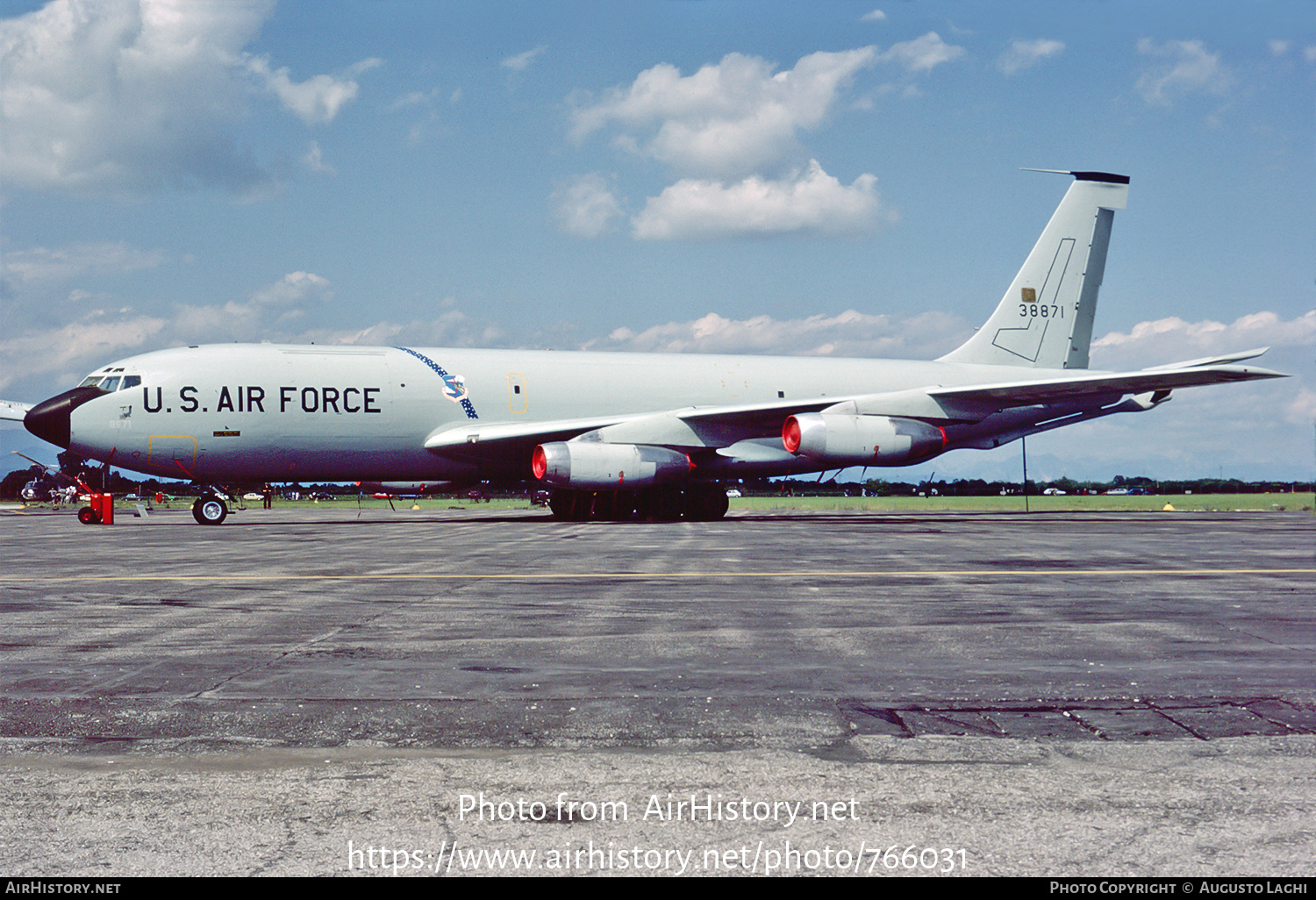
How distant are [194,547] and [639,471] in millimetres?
11315

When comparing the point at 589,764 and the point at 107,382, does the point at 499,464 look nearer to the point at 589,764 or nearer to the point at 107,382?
the point at 107,382

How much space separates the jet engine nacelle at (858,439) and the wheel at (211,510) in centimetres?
1548

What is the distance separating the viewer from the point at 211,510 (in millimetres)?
27438

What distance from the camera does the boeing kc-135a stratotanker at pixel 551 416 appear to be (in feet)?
81.8

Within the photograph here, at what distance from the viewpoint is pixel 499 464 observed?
28.0 meters

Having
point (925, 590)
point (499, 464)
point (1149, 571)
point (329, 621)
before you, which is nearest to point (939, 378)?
point (499, 464)

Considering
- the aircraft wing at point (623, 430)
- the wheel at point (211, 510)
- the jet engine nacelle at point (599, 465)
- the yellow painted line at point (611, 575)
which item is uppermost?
the aircraft wing at point (623, 430)

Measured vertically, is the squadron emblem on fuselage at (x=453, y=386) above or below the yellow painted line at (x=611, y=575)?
above

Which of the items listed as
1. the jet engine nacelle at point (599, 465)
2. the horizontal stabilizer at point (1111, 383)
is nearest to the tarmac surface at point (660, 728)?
the jet engine nacelle at point (599, 465)

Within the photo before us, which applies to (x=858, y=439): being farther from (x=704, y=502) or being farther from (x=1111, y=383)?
(x=1111, y=383)

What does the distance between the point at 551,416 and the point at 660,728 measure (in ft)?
76.3

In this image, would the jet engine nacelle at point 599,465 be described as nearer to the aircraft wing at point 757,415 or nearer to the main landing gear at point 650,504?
the aircraft wing at point 757,415

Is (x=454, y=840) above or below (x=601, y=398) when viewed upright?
below

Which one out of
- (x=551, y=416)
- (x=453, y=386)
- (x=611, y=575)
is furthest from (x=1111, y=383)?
(x=611, y=575)
